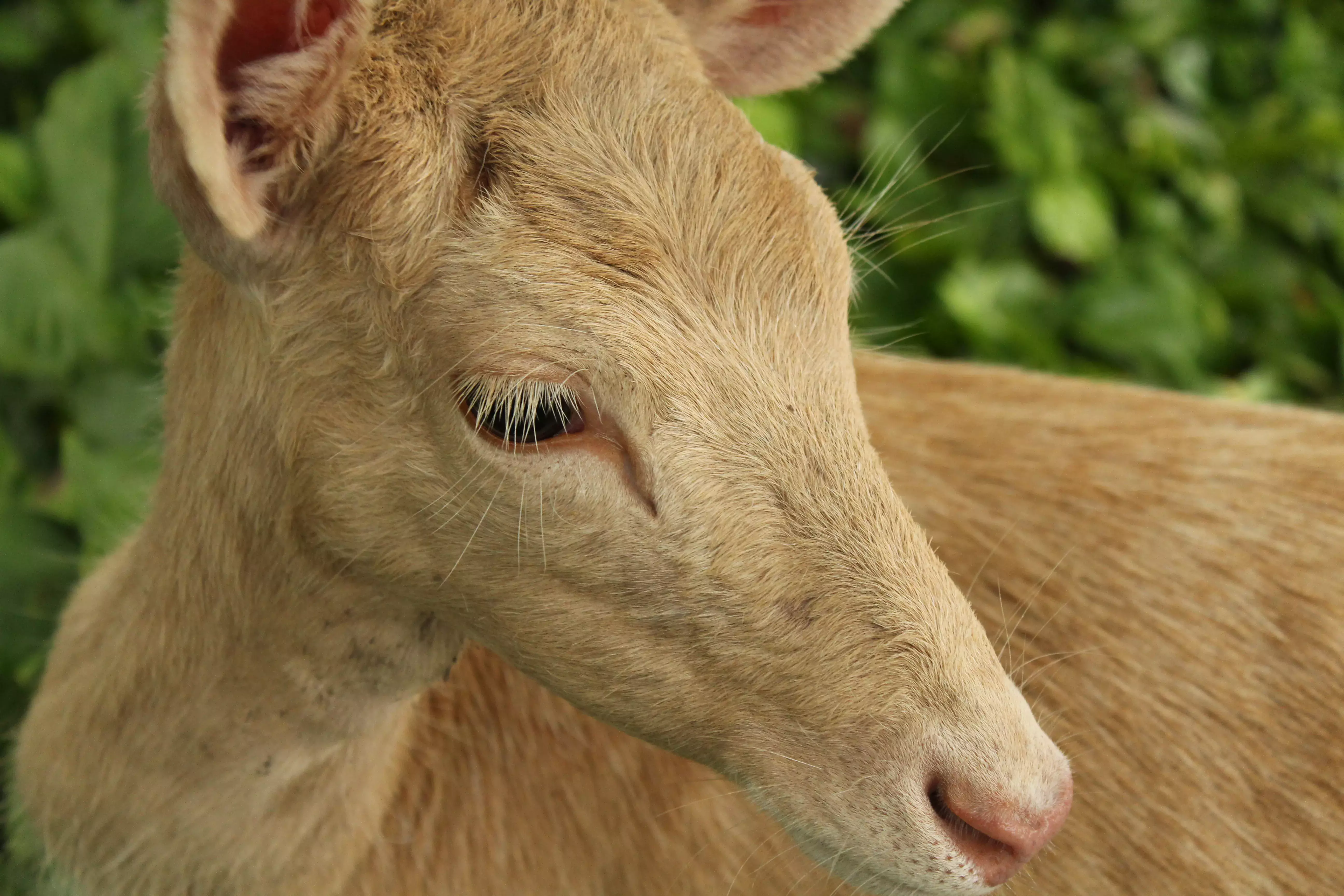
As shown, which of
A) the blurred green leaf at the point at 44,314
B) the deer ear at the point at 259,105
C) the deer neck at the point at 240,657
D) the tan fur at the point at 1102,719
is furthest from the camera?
the blurred green leaf at the point at 44,314

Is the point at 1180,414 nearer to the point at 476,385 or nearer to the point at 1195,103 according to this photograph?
the point at 476,385

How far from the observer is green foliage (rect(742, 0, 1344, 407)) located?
5.31m

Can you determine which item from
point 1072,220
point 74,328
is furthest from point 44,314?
point 1072,220

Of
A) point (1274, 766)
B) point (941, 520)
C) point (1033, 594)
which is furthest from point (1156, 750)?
point (941, 520)

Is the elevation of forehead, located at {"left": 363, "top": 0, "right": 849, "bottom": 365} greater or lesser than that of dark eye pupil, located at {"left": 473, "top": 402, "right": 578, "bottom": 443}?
greater

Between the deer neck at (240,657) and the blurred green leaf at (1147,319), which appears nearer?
the deer neck at (240,657)

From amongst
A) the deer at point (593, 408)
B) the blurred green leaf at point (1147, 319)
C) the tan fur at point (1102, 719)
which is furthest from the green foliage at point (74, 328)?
the blurred green leaf at point (1147, 319)

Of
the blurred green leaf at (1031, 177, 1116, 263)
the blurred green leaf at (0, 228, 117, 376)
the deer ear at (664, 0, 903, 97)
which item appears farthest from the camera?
the blurred green leaf at (1031, 177, 1116, 263)

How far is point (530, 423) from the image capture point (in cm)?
189

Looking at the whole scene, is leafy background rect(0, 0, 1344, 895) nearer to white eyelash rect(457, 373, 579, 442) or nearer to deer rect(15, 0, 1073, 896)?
deer rect(15, 0, 1073, 896)

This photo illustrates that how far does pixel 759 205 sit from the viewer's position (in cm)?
206

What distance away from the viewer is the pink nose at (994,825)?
1.91m

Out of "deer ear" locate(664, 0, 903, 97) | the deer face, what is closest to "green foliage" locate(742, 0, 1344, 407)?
"deer ear" locate(664, 0, 903, 97)

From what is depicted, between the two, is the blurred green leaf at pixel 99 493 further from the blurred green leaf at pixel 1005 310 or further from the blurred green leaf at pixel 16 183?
the blurred green leaf at pixel 1005 310
